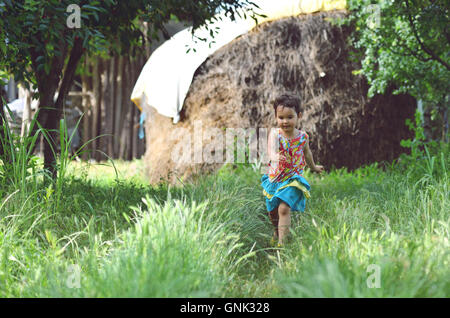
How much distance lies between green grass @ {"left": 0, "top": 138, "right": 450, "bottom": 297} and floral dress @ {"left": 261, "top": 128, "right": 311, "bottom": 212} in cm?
20

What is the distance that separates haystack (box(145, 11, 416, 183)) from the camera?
6.77 m

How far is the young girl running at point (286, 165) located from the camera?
380 cm

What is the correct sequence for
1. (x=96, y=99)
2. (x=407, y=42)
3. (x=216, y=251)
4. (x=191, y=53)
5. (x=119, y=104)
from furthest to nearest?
(x=96, y=99) < (x=119, y=104) < (x=191, y=53) < (x=407, y=42) < (x=216, y=251)

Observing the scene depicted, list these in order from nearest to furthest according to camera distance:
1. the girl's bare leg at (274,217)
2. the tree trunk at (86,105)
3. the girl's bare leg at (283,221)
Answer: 1. the girl's bare leg at (283,221)
2. the girl's bare leg at (274,217)
3. the tree trunk at (86,105)

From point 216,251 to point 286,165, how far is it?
1.26m

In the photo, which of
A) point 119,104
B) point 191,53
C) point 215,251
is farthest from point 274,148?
point 119,104

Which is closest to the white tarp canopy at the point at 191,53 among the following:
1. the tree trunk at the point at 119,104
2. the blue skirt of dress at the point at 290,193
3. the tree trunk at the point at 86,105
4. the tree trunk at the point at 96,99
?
the blue skirt of dress at the point at 290,193

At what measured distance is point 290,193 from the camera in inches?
150

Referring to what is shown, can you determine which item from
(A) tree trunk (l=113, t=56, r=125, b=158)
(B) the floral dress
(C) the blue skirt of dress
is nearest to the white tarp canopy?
(B) the floral dress

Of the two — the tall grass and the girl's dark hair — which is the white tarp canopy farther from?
the girl's dark hair

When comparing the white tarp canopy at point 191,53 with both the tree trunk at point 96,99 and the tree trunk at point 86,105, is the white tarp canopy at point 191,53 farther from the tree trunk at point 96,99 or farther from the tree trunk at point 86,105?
the tree trunk at point 86,105

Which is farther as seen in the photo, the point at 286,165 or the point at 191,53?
the point at 191,53

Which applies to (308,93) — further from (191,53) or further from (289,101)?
(289,101)

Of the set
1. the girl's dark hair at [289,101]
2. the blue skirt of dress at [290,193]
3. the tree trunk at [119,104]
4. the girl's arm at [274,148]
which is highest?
the tree trunk at [119,104]
